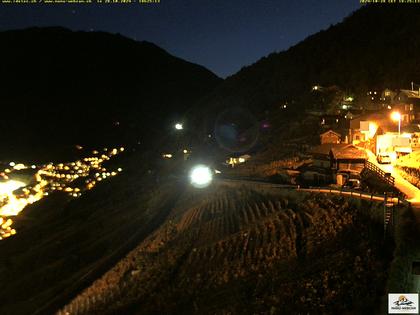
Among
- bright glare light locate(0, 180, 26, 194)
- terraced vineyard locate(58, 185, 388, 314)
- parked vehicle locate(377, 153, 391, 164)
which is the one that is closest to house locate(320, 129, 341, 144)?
parked vehicle locate(377, 153, 391, 164)

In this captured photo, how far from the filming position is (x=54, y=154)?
87.4 meters

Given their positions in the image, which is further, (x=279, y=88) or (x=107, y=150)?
(x=107, y=150)

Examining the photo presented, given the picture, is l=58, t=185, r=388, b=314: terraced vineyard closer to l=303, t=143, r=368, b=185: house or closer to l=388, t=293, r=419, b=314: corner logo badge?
l=388, t=293, r=419, b=314: corner logo badge

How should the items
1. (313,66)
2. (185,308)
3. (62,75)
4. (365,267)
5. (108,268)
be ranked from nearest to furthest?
(365,267)
(185,308)
(108,268)
(313,66)
(62,75)

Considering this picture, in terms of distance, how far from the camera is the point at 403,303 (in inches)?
414

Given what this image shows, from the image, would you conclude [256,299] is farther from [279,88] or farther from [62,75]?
[62,75]

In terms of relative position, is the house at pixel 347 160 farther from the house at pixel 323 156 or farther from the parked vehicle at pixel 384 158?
the parked vehicle at pixel 384 158

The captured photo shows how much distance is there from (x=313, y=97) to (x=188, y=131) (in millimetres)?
23601

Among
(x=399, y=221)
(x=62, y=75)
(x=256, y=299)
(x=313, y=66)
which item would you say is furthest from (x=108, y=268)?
(x=62, y=75)

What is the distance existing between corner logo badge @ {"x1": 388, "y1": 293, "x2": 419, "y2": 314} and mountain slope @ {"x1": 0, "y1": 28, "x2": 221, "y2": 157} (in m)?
91.2

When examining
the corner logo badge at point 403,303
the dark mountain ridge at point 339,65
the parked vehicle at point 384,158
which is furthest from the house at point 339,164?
the dark mountain ridge at point 339,65

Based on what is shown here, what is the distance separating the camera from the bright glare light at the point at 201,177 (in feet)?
104

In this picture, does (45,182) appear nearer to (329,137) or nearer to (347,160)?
(329,137)

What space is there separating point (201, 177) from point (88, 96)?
13230 cm
